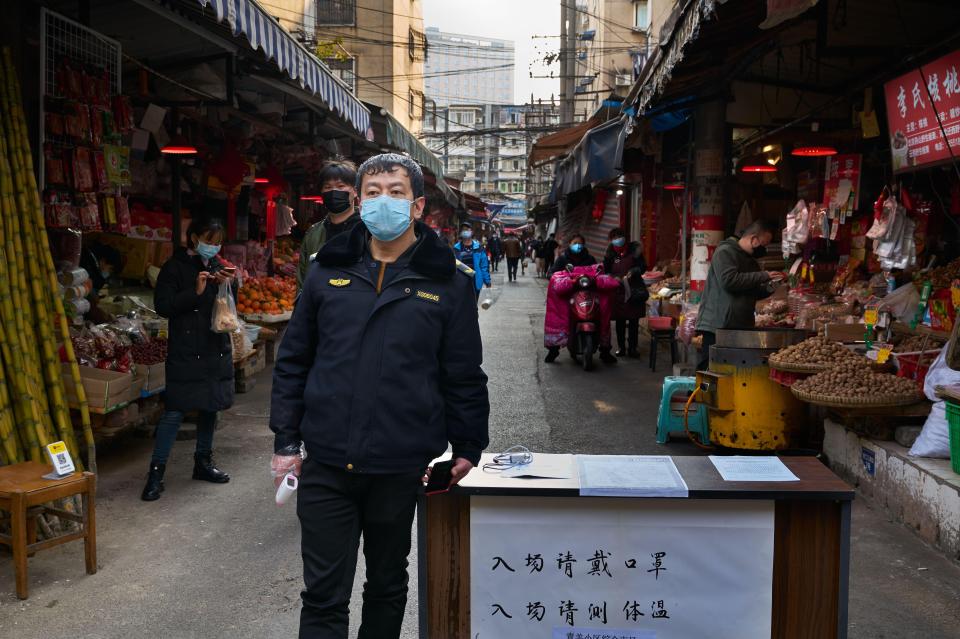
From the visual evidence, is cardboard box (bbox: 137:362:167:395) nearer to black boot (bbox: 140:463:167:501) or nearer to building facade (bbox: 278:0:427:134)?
black boot (bbox: 140:463:167:501)

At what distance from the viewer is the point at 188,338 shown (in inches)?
227

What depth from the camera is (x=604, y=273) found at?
1184 centimetres

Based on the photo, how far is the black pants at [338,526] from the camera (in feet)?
9.31

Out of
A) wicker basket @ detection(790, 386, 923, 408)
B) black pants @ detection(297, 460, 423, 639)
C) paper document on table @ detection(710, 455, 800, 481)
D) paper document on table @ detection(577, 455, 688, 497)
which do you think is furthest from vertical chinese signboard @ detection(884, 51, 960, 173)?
black pants @ detection(297, 460, 423, 639)

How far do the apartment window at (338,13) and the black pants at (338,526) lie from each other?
1336 inches

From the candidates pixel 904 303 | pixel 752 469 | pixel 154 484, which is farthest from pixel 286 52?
pixel 904 303

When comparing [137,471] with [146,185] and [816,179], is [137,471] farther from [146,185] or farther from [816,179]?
[816,179]

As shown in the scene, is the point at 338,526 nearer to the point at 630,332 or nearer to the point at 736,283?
the point at 736,283

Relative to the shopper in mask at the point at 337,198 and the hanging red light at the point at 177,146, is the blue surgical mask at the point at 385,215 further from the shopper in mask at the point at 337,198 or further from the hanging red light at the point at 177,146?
the hanging red light at the point at 177,146

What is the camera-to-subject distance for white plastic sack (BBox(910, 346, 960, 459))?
205 inches

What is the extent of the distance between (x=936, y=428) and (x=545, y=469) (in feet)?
10.9

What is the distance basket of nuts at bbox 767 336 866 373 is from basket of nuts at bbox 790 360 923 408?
0.10 metres

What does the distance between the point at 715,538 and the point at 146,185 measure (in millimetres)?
8199

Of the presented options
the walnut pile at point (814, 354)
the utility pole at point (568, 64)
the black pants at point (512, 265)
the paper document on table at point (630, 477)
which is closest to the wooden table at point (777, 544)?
the paper document on table at point (630, 477)
